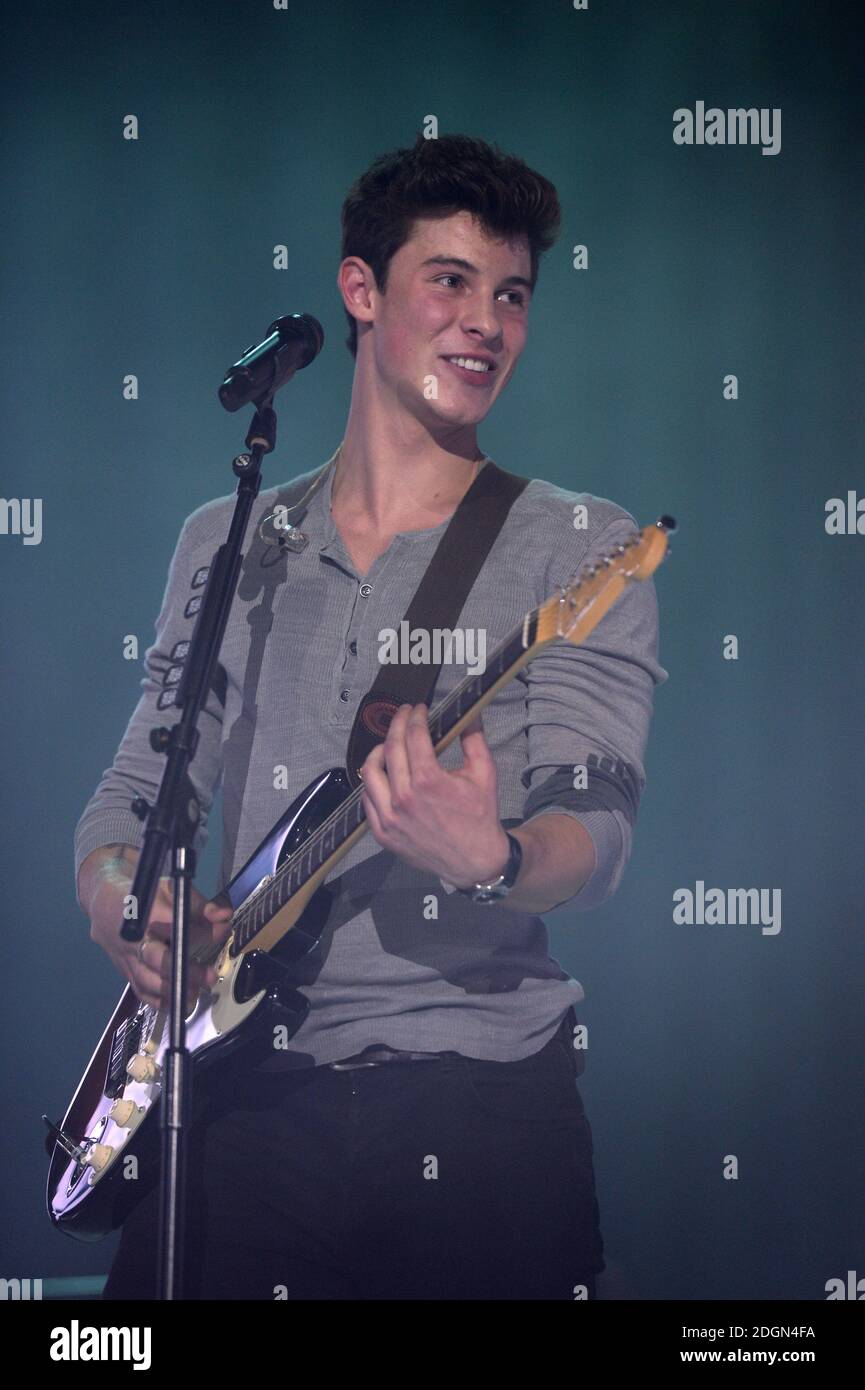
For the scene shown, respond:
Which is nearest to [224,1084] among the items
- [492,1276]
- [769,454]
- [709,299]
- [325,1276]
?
[325,1276]

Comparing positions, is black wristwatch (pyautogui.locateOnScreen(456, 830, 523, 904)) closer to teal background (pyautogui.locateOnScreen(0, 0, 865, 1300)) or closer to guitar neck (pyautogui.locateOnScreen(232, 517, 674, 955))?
guitar neck (pyautogui.locateOnScreen(232, 517, 674, 955))

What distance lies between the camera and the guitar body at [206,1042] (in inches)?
74.7

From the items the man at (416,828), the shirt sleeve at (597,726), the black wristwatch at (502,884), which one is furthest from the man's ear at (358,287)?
the black wristwatch at (502,884)

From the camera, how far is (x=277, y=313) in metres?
2.96

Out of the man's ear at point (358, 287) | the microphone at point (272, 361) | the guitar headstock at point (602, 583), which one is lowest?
the guitar headstock at point (602, 583)

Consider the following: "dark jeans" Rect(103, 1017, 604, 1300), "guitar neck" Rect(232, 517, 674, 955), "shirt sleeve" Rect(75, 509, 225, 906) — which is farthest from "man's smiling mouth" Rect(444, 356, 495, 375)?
"dark jeans" Rect(103, 1017, 604, 1300)

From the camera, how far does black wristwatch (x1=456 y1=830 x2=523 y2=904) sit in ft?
5.40

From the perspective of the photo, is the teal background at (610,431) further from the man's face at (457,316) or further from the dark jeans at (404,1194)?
the dark jeans at (404,1194)

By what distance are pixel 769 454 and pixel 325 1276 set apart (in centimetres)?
181

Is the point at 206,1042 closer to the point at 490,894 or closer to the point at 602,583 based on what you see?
the point at 490,894

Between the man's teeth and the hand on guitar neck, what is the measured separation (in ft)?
3.14

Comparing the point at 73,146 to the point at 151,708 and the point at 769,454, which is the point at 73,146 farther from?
the point at 769,454

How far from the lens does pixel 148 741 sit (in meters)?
2.29

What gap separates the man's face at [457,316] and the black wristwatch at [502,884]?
89cm
